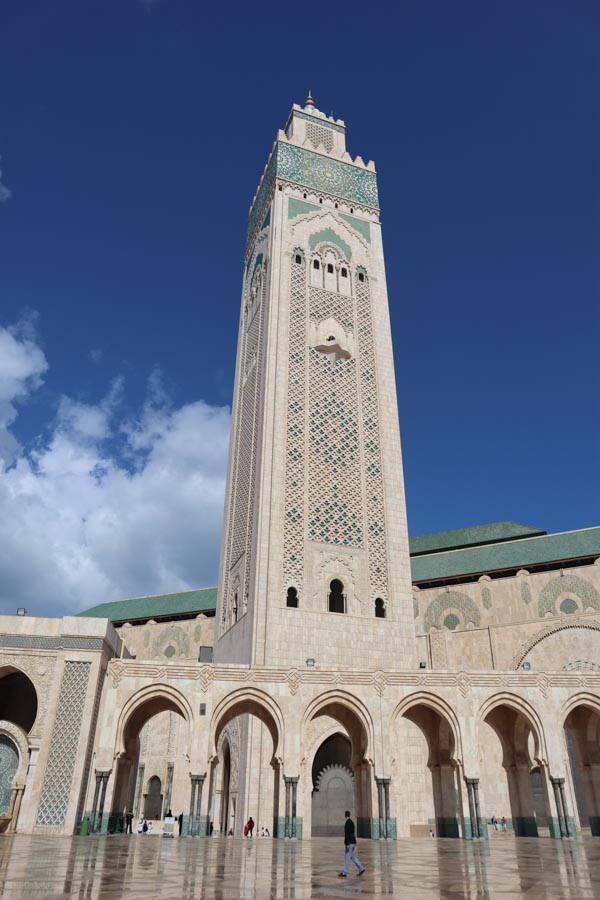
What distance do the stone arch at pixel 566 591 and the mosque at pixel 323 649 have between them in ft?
0.19

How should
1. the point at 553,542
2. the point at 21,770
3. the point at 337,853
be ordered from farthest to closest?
the point at 553,542 < the point at 21,770 < the point at 337,853

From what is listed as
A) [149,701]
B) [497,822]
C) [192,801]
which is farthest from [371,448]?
[497,822]

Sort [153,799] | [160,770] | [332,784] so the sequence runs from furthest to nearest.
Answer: [160,770] < [153,799] < [332,784]

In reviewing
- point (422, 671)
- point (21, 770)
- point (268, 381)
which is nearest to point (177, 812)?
point (21, 770)

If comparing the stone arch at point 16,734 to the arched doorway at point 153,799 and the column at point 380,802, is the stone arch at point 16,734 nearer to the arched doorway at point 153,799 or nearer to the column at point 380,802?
the column at point 380,802

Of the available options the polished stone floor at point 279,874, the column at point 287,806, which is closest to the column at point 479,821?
the column at point 287,806

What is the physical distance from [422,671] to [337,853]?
15.0 ft

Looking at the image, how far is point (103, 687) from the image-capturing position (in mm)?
11383

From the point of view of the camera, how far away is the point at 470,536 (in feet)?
88.4

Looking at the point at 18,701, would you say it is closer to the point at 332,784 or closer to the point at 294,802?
the point at 294,802

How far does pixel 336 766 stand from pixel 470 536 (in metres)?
14.2

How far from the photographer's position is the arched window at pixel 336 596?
1482 centimetres

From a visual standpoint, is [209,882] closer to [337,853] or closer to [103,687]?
[337,853]

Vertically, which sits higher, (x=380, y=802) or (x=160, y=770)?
(x=160, y=770)
